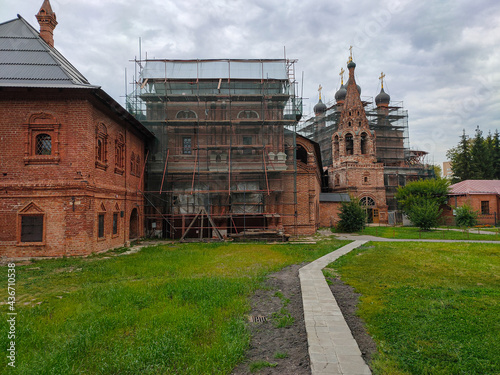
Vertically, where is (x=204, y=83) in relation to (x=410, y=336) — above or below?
above

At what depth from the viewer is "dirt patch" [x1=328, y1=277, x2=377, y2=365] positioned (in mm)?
4441

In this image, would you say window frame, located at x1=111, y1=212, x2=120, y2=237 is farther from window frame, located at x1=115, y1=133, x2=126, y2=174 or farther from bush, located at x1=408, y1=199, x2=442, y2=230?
bush, located at x1=408, y1=199, x2=442, y2=230

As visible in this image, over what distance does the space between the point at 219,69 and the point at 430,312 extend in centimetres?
1991

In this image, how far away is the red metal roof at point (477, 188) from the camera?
97.6ft

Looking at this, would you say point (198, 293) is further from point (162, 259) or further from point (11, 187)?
point (11, 187)

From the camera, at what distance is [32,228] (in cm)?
1176

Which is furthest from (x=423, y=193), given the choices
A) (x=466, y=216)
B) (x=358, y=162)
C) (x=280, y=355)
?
(x=280, y=355)

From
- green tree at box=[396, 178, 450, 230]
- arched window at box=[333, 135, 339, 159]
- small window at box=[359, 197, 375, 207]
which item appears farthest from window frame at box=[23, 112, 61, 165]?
arched window at box=[333, 135, 339, 159]

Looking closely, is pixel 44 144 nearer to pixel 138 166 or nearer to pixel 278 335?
pixel 138 166

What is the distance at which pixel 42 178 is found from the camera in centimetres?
1182

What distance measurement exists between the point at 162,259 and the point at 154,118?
11.9m

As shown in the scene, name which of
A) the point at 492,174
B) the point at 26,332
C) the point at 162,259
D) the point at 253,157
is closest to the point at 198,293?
the point at 26,332

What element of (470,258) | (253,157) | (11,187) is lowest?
(470,258)

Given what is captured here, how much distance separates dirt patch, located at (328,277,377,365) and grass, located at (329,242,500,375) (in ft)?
0.41
